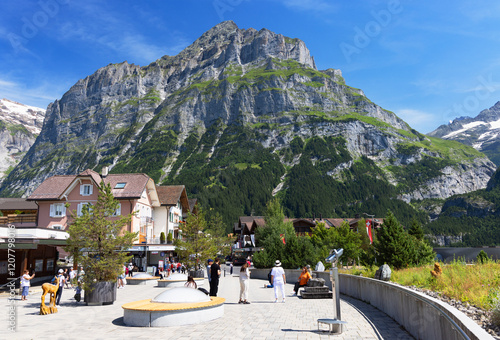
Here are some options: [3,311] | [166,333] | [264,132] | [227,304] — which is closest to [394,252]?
[227,304]

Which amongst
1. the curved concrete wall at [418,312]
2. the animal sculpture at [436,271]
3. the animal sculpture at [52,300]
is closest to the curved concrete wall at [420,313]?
the curved concrete wall at [418,312]

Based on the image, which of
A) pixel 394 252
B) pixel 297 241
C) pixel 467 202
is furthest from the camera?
pixel 467 202

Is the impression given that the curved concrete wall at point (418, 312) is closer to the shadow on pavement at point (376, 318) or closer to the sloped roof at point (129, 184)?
the shadow on pavement at point (376, 318)

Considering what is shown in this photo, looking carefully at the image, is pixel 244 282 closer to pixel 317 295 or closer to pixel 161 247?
pixel 317 295

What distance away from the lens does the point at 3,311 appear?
14.7 m

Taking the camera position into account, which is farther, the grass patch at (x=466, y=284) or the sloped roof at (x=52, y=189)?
the sloped roof at (x=52, y=189)

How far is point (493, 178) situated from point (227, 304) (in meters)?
195

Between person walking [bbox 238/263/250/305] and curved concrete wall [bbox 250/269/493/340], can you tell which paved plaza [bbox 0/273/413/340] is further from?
person walking [bbox 238/263/250/305]

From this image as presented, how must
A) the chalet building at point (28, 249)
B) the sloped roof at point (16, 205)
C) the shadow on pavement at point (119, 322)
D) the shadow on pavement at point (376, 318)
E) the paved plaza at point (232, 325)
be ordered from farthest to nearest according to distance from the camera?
the sloped roof at point (16, 205) < the chalet building at point (28, 249) < the shadow on pavement at point (119, 322) < the paved plaza at point (232, 325) < the shadow on pavement at point (376, 318)

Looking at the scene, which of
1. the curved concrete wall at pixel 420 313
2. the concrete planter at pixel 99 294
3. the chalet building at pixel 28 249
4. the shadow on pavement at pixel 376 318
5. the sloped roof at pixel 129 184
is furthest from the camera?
the sloped roof at pixel 129 184

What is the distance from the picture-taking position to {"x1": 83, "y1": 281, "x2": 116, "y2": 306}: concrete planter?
15945 millimetres

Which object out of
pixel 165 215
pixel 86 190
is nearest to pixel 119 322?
pixel 86 190

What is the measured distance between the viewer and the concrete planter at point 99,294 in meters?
15.9

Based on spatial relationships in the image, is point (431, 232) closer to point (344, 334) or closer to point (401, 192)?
point (401, 192)
